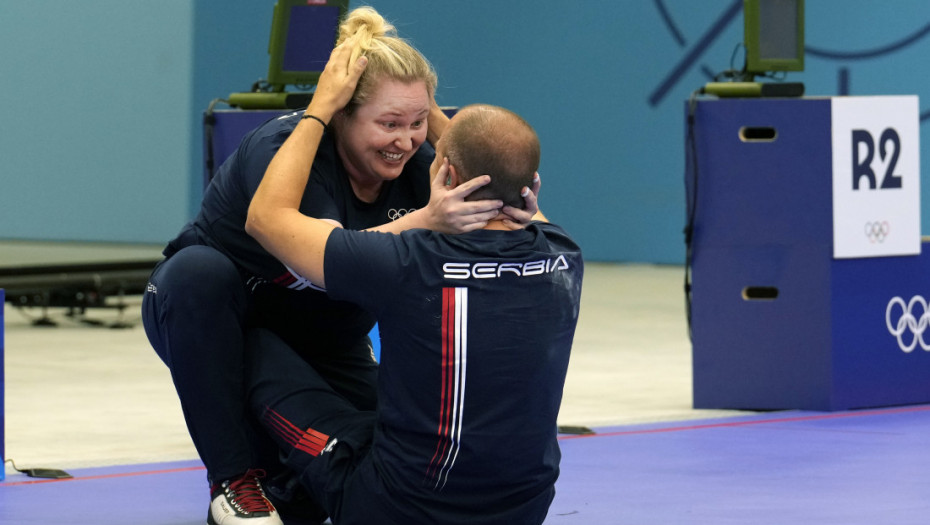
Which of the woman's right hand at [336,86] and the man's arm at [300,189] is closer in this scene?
the man's arm at [300,189]

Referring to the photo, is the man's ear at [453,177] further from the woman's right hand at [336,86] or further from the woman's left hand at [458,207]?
the woman's right hand at [336,86]

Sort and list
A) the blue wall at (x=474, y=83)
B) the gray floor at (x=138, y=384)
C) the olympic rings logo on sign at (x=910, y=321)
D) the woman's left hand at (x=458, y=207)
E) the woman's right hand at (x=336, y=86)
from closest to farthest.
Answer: the woman's left hand at (x=458, y=207), the woman's right hand at (x=336, y=86), the gray floor at (x=138, y=384), the olympic rings logo on sign at (x=910, y=321), the blue wall at (x=474, y=83)

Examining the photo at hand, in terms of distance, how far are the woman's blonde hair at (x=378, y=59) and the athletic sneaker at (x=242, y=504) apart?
618mm

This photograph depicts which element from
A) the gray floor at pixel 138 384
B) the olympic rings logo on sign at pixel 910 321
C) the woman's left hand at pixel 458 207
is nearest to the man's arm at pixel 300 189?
the woman's left hand at pixel 458 207

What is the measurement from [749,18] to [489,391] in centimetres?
250

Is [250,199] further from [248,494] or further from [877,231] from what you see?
[877,231]

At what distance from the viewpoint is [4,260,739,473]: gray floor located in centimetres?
371

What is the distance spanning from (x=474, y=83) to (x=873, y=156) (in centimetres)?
531

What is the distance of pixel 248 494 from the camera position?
2461 mm

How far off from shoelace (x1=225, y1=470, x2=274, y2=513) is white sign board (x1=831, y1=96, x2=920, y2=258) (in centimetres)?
198

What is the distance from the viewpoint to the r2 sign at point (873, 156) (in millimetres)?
3971

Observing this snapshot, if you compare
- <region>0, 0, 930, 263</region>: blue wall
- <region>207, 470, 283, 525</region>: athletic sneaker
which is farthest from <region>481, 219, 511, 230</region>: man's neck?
<region>0, 0, 930, 263</region>: blue wall

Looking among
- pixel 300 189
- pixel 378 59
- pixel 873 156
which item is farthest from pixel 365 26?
pixel 873 156

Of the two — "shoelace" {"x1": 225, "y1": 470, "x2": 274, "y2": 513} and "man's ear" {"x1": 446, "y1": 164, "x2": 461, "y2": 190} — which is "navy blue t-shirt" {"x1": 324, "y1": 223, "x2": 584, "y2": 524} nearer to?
"man's ear" {"x1": 446, "y1": 164, "x2": 461, "y2": 190}
